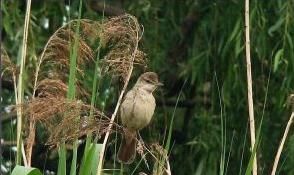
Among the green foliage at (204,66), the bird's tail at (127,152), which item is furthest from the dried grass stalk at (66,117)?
the green foliage at (204,66)

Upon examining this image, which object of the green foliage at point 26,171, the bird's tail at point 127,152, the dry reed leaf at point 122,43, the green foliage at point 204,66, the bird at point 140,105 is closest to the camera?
the green foliage at point 26,171

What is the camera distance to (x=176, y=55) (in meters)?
6.29

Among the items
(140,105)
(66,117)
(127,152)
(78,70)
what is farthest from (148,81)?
(66,117)

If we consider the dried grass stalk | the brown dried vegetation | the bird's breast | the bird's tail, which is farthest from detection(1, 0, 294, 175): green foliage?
the dried grass stalk

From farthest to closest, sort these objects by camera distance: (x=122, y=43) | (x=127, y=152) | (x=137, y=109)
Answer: (x=137, y=109), (x=127, y=152), (x=122, y=43)

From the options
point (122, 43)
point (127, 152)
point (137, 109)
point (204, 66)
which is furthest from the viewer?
point (204, 66)

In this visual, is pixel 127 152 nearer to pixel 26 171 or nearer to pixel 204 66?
pixel 26 171

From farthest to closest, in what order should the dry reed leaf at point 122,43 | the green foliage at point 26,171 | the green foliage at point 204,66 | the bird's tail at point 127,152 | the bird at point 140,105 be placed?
the green foliage at point 204,66 < the bird at point 140,105 < the bird's tail at point 127,152 < the dry reed leaf at point 122,43 < the green foliage at point 26,171

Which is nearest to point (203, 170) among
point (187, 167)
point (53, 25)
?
point (187, 167)

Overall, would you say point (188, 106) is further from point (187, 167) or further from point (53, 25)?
point (53, 25)

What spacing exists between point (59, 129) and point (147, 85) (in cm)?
162

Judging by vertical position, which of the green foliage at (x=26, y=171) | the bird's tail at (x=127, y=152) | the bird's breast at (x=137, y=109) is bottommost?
the bird's tail at (x=127, y=152)

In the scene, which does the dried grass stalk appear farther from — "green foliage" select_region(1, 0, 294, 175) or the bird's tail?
"green foliage" select_region(1, 0, 294, 175)

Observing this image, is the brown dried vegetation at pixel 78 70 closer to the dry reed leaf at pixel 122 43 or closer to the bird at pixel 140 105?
the dry reed leaf at pixel 122 43
